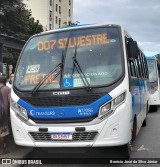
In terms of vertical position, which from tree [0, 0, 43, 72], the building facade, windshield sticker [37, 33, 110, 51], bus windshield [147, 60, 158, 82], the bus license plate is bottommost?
the bus license plate

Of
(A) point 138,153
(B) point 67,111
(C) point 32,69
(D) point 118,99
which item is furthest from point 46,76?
(A) point 138,153

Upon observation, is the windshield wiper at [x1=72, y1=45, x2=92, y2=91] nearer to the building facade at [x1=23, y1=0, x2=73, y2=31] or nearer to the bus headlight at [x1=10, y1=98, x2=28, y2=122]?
the bus headlight at [x1=10, y1=98, x2=28, y2=122]

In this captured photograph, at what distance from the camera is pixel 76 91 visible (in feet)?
21.8

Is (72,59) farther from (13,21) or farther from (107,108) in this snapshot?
(13,21)

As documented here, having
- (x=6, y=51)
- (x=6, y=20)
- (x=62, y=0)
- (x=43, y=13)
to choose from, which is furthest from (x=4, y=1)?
(x=62, y=0)

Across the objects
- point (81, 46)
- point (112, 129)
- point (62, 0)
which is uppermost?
point (62, 0)

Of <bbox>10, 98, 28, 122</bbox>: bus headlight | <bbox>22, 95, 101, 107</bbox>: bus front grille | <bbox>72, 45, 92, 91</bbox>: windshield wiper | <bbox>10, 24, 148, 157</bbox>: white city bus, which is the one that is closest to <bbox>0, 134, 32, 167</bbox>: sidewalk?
<bbox>10, 24, 148, 157</bbox>: white city bus

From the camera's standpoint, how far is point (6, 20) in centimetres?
3900

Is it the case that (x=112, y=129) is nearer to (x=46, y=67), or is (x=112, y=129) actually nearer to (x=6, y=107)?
(x=46, y=67)

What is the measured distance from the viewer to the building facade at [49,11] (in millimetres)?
82000

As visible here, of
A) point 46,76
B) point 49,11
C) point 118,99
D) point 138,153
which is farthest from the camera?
point 49,11

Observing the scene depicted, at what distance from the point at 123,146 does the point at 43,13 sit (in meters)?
77.5

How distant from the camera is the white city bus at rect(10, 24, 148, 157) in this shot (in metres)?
6.50

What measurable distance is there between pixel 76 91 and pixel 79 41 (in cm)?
119
